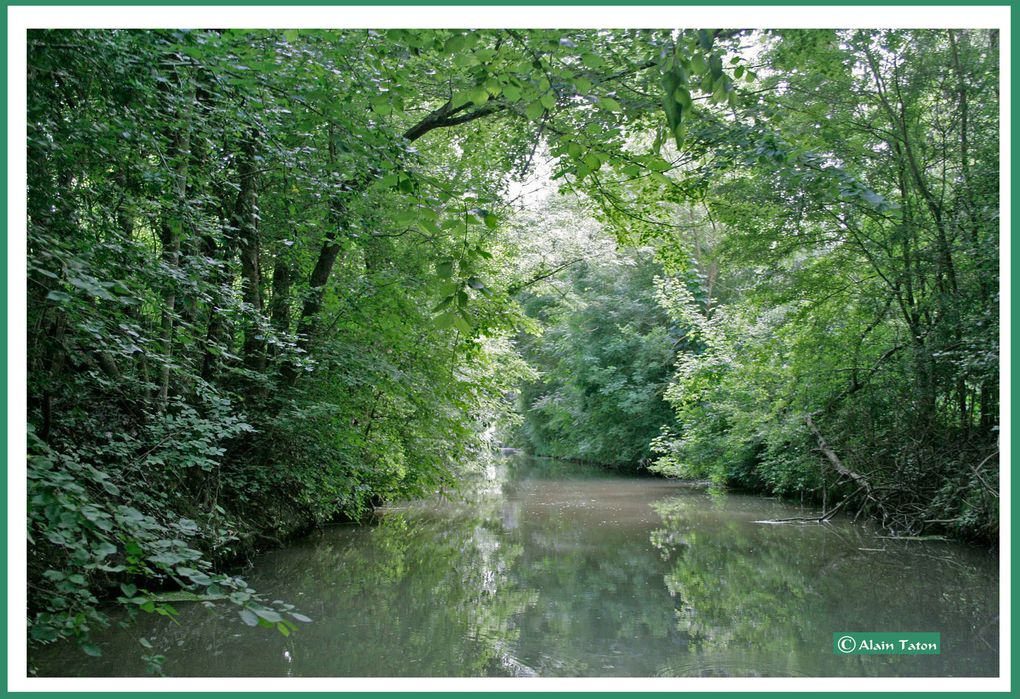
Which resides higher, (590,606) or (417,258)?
(417,258)

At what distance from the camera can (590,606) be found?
616cm

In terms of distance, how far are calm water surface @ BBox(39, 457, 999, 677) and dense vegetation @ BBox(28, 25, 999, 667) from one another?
567 millimetres

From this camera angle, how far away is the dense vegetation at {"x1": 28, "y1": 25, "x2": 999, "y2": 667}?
2.82 meters

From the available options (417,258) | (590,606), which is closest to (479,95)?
(590,606)

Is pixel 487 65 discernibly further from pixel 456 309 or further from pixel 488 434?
pixel 488 434

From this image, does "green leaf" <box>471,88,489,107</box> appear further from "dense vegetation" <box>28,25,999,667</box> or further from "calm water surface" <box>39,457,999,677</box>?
"calm water surface" <box>39,457,999,677</box>

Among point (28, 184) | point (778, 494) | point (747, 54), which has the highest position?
point (747, 54)

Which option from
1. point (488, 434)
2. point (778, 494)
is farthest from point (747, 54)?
point (778, 494)

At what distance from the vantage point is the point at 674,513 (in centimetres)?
1206

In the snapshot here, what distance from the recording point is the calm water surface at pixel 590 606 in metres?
4.66

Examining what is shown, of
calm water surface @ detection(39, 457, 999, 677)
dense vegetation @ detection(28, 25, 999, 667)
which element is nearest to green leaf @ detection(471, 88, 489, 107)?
dense vegetation @ detection(28, 25, 999, 667)

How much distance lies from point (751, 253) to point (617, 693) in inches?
272

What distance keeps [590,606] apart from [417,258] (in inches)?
166

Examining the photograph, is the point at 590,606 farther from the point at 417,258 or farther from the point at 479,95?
the point at 479,95
